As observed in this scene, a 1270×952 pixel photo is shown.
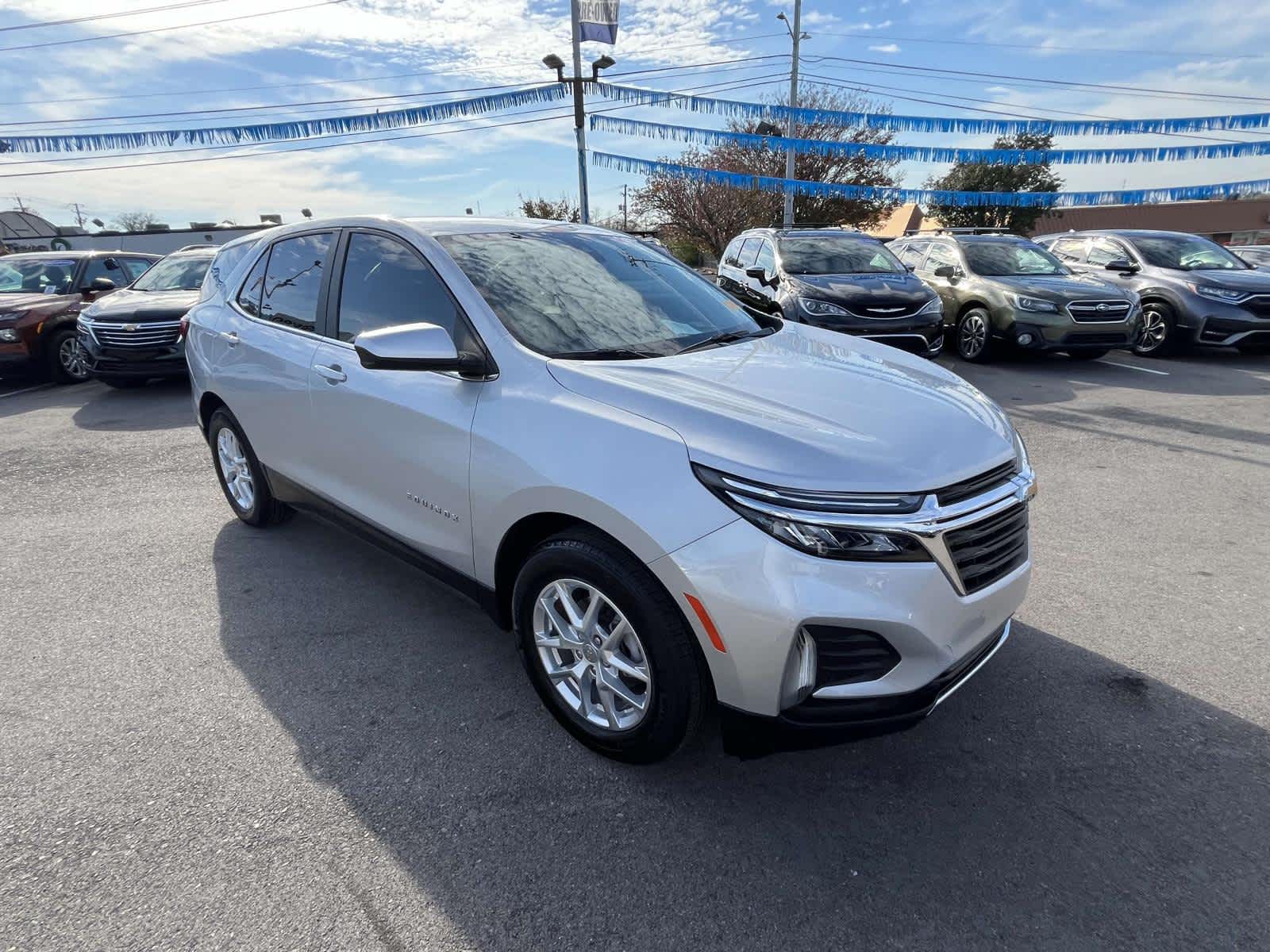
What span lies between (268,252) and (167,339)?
19.2 ft

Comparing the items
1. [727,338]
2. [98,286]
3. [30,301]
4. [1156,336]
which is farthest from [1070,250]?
[30,301]

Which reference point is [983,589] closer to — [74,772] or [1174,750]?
[1174,750]

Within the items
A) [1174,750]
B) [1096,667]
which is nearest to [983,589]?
[1174,750]

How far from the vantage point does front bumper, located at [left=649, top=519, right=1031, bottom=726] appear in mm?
1930

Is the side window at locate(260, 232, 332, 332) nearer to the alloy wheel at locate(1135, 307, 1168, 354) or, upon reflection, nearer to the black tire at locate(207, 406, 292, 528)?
the black tire at locate(207, 406, 292, 528)

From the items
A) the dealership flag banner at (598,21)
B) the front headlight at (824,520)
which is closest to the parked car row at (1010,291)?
the front headlight at (824,520)

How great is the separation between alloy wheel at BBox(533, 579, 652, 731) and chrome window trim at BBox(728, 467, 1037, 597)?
1.92 feet

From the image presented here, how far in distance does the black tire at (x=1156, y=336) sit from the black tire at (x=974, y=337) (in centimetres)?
232

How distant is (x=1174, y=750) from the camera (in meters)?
2.54

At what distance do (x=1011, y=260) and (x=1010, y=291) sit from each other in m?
1.29

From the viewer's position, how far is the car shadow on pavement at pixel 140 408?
Answer: 776cm

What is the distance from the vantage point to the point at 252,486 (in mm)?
4434

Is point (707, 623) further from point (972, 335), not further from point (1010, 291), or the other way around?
point (972, 335)

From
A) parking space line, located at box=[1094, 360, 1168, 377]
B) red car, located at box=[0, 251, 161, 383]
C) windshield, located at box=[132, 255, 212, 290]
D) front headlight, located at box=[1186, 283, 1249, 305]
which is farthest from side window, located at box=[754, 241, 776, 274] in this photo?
red car, located at box=[0, 251, 161, 383]
